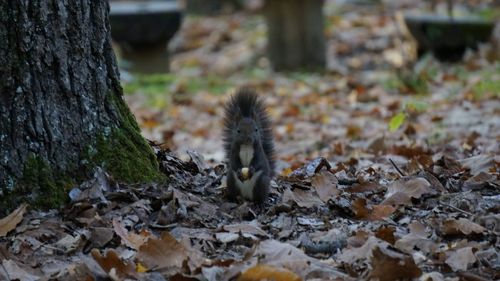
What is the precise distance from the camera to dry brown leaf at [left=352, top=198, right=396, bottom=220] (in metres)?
3.95

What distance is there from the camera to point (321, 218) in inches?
158

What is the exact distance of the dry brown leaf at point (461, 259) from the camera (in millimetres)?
3373

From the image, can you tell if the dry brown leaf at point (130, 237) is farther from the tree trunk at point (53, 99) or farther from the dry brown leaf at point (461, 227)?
the dry brown leaf at point (461, 227)

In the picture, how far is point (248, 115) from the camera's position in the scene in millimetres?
4359

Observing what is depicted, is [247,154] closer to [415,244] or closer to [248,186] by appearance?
[248,186]

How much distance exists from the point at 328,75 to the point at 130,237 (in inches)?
372

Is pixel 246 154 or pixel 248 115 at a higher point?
pixel 248 115

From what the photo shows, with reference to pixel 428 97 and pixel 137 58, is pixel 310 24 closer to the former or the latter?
pixel 137 58

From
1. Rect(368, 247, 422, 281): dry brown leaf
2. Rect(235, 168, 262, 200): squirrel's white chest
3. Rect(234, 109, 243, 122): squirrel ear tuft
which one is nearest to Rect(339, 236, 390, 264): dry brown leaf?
Rect(368, 247, 422, 281): dry brown leaf

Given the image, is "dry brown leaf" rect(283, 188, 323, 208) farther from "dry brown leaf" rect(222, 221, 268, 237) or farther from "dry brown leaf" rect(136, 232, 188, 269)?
"dry brown leaf" rect(136, 232, 188, 269)

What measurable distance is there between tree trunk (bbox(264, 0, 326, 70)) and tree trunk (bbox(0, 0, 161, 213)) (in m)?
9.59

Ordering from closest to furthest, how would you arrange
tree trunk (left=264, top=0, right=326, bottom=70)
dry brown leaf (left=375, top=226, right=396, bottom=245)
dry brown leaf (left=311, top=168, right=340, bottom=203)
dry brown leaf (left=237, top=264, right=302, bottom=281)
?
1. dry brown leaf (left=237, top=264, right=302, bottom=281)
2. dry brown leaf (left=375, top=226, right=396, bottom=245)
3. dry brown leaf (left=311, top=168, right=340, bottom=203)
4. tree trunk (left=264, top=0, right=326, bottom=70)

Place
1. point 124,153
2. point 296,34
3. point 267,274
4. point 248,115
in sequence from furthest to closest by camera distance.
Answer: point 296,34 < point 248,115 < point 124,153 < point 267,274

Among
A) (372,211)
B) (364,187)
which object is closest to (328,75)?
(364,187)
